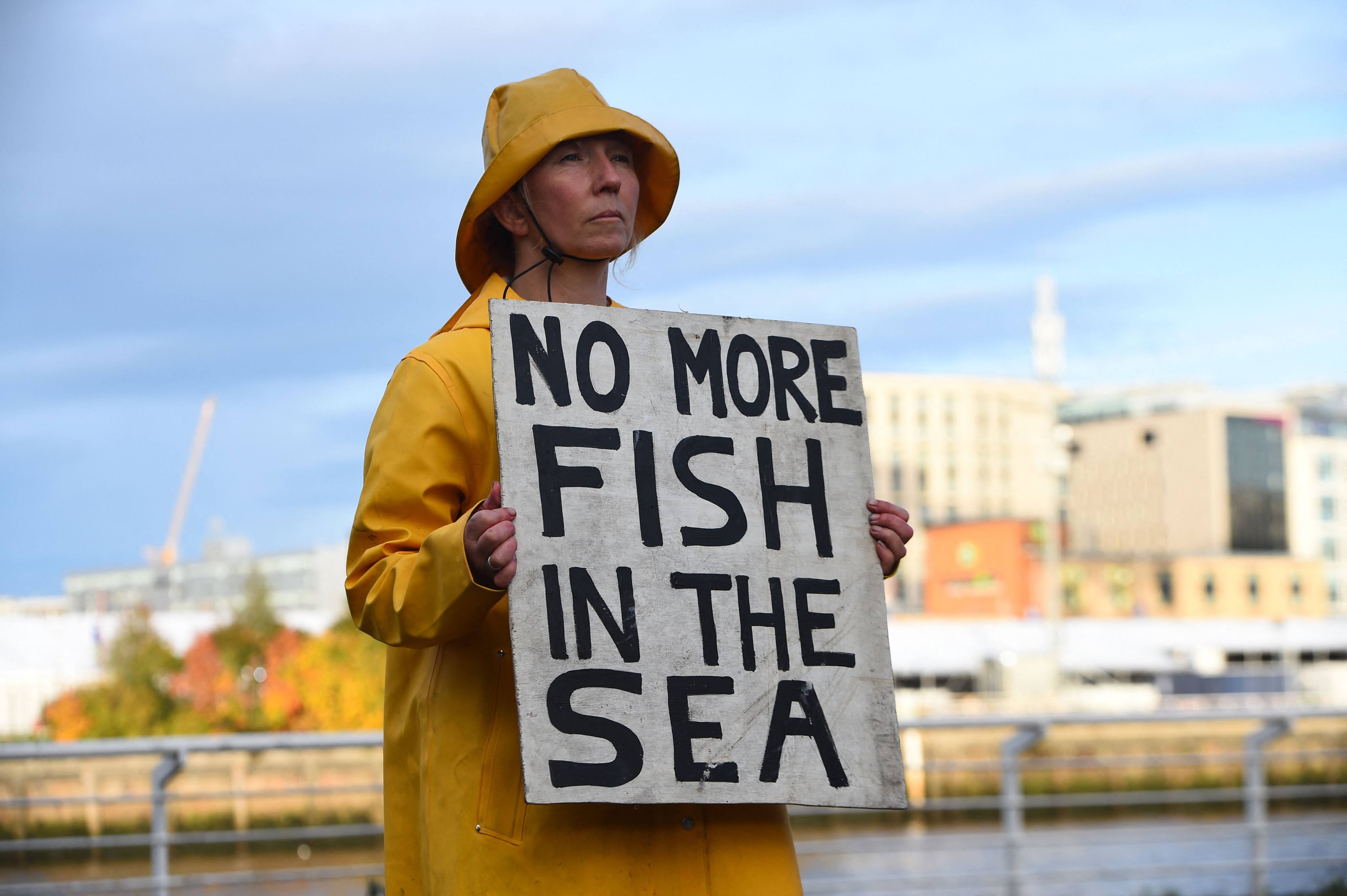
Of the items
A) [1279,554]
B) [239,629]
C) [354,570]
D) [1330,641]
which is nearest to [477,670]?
[354,570]

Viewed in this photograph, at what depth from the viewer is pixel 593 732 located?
2.36m

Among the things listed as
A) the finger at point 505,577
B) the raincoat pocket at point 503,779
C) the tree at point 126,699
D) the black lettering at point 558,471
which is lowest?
the tree at point 126,699

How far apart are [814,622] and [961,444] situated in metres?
117

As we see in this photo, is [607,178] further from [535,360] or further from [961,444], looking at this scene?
[961,444]

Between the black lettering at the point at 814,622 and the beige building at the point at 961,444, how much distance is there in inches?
4210

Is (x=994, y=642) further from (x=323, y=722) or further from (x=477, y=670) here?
(x=477, y=670)

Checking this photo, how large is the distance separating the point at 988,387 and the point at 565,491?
12118cm

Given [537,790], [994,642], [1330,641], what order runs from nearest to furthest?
1. [537,790]
2. [994,642]
3. [1330,641]

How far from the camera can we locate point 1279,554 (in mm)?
92250

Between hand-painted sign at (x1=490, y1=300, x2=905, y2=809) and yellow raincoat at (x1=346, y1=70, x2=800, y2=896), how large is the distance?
0.10m

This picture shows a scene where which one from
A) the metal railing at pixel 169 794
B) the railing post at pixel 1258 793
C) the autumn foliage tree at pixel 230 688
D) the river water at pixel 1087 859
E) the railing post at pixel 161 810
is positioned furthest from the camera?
the autumn foliage tree at pixel 230 688

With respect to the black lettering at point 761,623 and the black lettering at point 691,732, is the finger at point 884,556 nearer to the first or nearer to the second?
the black lettering at point 761,623

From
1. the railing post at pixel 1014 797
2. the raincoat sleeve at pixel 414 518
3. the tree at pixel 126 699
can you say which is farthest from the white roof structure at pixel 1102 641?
the raincoat sleeve at pixel 414 518

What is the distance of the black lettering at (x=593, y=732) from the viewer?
91.7 inches
